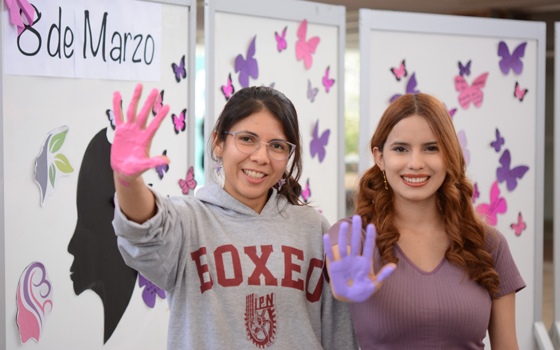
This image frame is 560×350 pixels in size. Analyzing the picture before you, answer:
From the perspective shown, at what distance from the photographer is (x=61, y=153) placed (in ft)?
7.73

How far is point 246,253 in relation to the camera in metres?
1.58

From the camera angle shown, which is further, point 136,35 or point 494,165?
point 494,165

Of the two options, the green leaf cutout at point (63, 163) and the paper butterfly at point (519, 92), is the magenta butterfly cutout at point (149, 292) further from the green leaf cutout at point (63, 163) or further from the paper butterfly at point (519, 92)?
the paper butterfly at point (519, 92)

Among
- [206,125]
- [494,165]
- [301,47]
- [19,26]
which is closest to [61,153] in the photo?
[19,26]

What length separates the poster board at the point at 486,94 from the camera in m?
3.17

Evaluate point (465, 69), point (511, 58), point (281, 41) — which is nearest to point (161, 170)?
point (281, 41)

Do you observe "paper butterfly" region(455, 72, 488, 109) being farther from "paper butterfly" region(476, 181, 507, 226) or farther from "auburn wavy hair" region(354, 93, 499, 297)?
"auburn wavy hair" region(354, 93, 499, 297)

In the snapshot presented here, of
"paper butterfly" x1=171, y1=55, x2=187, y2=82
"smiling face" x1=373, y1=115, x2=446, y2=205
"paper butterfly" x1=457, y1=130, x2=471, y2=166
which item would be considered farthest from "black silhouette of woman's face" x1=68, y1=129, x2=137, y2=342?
"paper butterfly" x1=457, y1=130, x2=471, y2=166

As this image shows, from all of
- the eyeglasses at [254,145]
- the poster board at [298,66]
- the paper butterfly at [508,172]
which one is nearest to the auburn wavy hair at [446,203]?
the eyeglasses at [254,145]

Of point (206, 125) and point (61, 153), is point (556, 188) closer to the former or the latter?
point (206, 125)

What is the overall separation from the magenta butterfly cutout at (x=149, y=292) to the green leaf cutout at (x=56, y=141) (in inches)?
21.8

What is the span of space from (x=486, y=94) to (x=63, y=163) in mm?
1918

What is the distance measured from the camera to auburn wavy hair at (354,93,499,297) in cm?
167

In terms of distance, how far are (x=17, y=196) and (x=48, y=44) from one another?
47 cm
